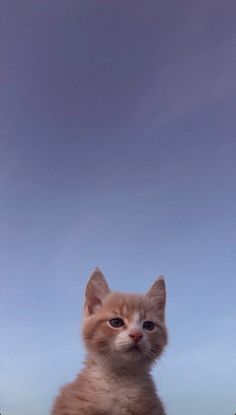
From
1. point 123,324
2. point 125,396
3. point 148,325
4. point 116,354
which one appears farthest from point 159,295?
point 125,396

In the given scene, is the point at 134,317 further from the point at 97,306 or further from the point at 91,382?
the point at 91,382

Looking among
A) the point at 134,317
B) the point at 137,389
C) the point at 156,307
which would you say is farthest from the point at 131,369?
the point at 156,307

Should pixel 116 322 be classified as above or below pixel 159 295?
below

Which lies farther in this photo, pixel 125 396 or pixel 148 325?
pixel 148 325

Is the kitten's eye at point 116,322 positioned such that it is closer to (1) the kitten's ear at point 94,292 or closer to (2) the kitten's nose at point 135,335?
(2) the kitten's nose at point 135,335

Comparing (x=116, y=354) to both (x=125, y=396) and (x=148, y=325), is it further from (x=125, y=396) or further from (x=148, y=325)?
(x=148, y=325)

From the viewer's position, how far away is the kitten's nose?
621 centimetres

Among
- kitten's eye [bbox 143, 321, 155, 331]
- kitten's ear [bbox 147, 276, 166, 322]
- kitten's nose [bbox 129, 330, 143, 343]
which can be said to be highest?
kitten's ear [bbox 147, 276, 166, 322]

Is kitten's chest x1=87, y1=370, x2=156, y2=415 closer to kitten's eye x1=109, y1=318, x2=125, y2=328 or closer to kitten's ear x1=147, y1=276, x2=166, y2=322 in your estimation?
kitten's eye x1=109, y1=318, x2=125, y2=328

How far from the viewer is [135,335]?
622cm

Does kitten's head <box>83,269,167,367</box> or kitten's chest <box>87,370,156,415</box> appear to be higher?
kitten's head <box>83,269,167,367</box>

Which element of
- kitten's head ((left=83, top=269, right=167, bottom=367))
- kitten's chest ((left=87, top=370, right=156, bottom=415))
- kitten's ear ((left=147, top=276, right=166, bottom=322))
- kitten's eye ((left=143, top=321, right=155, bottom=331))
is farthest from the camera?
kitten's ear ((left=147, top=276, right=166, bottom=322))

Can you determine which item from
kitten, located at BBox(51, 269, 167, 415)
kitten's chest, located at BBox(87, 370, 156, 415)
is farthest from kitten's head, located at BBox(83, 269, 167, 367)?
kitten's chest, located at BBox(87, 370, 156, 415)

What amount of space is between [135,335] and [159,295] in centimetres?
126
